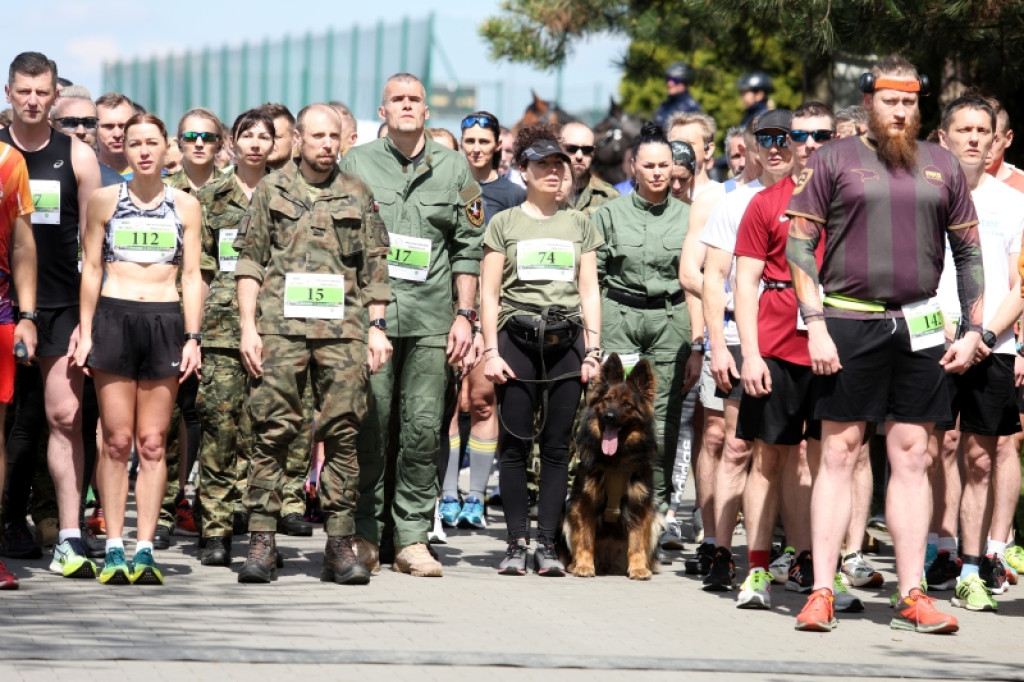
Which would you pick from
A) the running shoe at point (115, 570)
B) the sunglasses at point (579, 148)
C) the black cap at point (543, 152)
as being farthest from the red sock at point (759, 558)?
the sunglasses at point (579, 148)

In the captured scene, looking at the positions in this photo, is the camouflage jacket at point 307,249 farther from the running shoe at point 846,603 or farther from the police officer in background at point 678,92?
the police officer in background at point 678,92

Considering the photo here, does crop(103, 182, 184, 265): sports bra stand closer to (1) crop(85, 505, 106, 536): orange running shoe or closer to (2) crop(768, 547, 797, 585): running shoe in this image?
(1) crop(85, 505, 106, 536): orange running shoe

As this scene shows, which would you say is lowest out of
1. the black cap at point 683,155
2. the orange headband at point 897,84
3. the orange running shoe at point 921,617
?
the orange running shoe at point 921,617

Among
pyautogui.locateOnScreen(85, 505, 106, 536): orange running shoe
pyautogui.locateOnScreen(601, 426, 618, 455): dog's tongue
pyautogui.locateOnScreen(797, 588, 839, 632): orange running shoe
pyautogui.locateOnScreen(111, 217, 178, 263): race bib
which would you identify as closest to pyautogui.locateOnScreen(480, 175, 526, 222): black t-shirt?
pyautogui.locateOnScreen(601, 426, 618, 455): dog's tongue

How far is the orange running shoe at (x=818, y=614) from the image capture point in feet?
23.5

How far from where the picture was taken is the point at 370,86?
145 ft

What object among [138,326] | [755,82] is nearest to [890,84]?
[138,326]

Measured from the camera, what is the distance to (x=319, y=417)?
809 centimetres

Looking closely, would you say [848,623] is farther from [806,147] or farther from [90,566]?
[90,566]

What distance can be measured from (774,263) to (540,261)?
1369 millimetres

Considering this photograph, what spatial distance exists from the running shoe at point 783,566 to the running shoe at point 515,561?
4.10 feet

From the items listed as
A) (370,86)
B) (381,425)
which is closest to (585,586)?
(381,425)

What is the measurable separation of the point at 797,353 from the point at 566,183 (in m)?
2.77

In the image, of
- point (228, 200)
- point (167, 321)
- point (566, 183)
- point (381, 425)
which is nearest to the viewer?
point (167, 321)
